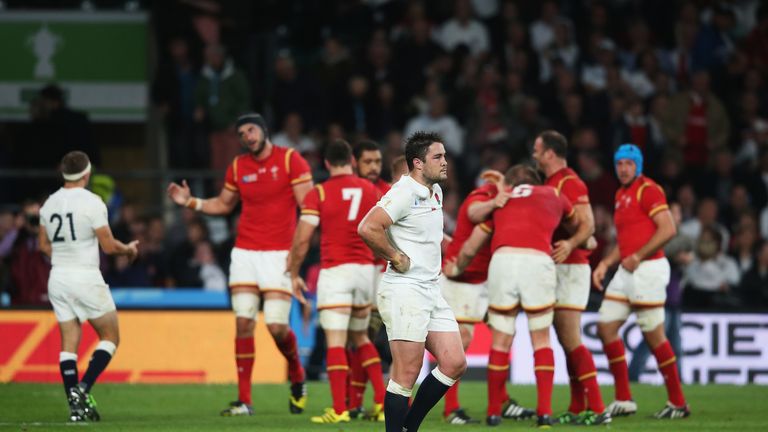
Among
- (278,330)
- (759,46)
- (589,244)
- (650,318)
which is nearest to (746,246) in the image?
(759,46)

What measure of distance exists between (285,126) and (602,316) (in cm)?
862

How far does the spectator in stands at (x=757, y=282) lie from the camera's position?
20.6 m

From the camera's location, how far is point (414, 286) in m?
11.2

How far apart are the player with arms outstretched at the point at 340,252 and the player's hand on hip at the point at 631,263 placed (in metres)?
2.53

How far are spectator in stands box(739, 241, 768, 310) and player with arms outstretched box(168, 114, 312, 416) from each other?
8408mm

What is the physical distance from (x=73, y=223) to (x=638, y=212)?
18.0 ft

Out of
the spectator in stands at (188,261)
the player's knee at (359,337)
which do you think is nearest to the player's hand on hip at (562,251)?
the player's knee at (359,337)

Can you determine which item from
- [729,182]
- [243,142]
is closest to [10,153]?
[243,142]

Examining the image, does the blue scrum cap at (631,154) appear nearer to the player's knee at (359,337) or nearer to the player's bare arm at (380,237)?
the player's knee at (359,337)

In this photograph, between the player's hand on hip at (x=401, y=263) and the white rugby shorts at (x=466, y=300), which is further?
the white rugby shorts at (x=466, y=300)

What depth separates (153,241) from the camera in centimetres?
2103

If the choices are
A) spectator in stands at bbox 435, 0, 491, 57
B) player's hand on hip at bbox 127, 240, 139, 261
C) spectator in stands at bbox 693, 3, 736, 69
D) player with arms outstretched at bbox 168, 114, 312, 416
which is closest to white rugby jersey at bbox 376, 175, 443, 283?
player with arms outstretched at bbox 168, 114, 312, 416

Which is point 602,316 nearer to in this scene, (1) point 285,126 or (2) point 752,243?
(2) point 752,243

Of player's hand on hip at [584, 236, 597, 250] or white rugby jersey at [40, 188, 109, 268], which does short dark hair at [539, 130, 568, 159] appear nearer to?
player's hand on hip at [584, 236, 597, 250]
